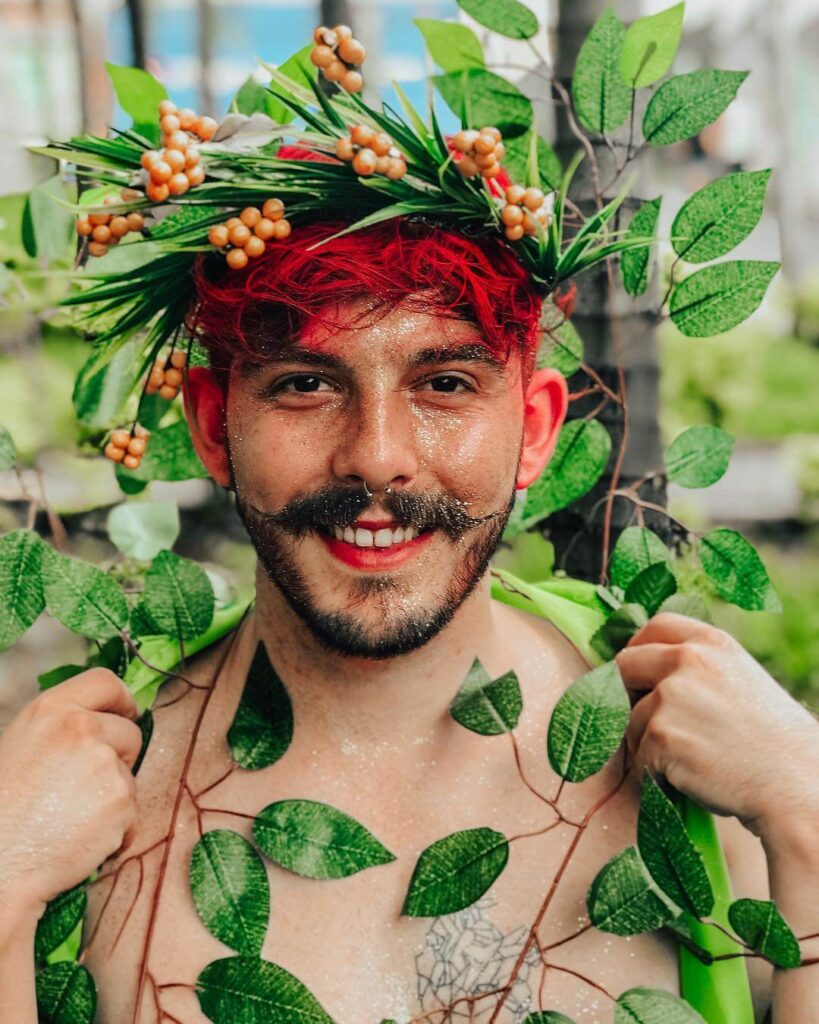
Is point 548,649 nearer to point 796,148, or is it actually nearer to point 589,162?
point 589,162

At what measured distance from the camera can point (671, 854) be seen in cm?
124

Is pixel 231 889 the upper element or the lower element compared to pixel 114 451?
lower

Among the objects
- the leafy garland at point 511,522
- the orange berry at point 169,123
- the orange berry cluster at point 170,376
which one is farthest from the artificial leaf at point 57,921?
the orange berry at point 169,123

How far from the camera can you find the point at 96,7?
2883 millimetres

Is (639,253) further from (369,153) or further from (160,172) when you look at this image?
(160,172)

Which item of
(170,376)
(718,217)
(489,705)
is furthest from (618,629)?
(170,376)

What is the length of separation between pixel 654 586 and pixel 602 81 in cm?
68

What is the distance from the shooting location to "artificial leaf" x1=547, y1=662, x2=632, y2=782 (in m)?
1.29

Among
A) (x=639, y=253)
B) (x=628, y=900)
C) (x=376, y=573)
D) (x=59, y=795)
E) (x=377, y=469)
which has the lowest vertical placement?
(x=628, y=900)

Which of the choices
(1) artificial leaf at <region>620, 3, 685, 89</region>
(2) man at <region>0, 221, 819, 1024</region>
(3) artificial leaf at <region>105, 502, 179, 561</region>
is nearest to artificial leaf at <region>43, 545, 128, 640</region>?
(2) man at <region>0, 221, 819, 1024</region>

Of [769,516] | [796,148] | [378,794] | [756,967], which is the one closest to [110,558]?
[378,794]

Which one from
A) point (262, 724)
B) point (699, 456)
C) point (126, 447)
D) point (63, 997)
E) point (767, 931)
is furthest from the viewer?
point (699, 456)

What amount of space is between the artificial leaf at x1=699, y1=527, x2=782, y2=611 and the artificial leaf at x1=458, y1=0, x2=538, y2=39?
0.75m

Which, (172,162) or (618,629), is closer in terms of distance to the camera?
(172,162)
